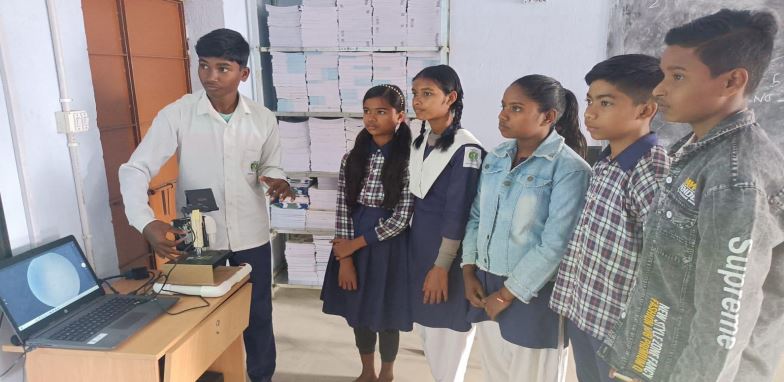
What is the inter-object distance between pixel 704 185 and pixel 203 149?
1.67m

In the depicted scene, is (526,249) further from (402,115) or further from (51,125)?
(51,125)

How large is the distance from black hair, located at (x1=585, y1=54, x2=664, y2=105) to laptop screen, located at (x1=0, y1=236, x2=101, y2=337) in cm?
175

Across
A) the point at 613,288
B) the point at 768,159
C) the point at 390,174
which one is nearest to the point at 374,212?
the point at 390,174

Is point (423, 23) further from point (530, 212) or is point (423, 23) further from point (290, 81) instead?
point (530, 212)

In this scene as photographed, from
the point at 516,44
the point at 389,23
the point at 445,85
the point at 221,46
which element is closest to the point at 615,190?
the point at 445,85

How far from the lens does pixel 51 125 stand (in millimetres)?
1570

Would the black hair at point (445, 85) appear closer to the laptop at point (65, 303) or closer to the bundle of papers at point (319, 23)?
the laptop at point (65, 303)

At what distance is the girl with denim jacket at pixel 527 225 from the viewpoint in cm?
143

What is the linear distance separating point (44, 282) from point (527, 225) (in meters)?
1.51

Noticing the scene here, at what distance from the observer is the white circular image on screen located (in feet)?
4.64

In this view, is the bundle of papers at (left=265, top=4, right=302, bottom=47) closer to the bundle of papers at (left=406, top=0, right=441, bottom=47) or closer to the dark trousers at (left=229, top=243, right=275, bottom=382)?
the bundle of papers at (left=406, top=0, right=441, bottom=47)

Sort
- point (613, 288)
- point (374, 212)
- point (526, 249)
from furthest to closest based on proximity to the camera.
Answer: point (374, 212) < point (526, 249) < point (613, 288)

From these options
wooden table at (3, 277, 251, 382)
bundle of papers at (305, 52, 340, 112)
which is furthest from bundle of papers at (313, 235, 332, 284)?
wooden table at (3, 277, 251, 382)

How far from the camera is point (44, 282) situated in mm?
1439
